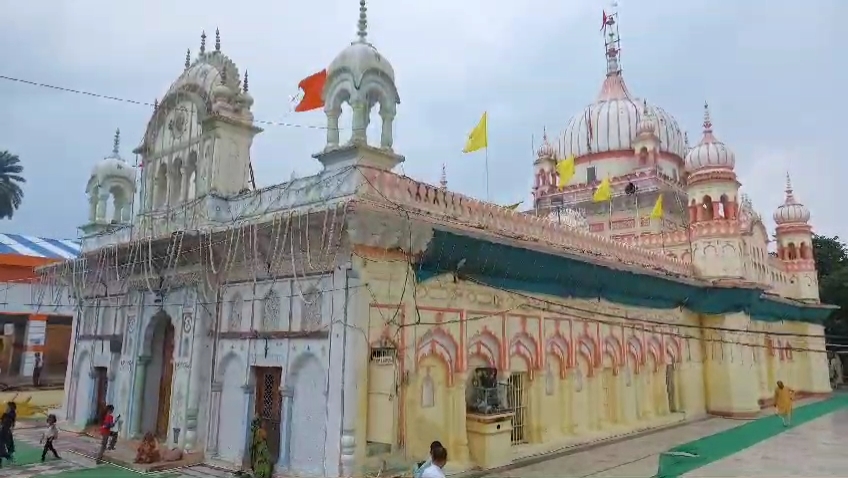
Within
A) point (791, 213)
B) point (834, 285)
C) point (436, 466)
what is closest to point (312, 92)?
point (436, 466)

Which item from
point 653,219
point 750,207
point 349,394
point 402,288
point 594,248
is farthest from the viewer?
point 750,207

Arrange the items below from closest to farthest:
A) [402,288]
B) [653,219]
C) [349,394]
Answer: [349,394], [402,288], [653,219]

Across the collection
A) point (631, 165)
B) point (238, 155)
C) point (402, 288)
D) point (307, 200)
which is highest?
point (631, 165)

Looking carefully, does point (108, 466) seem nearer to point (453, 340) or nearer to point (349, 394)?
point (349, 394)

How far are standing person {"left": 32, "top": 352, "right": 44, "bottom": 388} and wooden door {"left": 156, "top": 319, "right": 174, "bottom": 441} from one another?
35.7 feet

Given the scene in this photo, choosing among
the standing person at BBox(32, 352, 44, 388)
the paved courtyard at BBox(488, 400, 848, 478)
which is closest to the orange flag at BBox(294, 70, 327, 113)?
the paved courtyard at BBox(488, 400, 848, 478)

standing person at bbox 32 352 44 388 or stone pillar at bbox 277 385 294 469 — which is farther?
standing person at bbox 32 352 44 388

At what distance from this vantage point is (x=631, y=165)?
25.8 meters

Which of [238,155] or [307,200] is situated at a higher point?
[238,155]

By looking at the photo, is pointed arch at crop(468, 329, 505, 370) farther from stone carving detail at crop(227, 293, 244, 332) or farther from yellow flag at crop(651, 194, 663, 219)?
yellow flag at crop(651, 194, 663, 219)

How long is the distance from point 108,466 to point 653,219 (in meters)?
18.8

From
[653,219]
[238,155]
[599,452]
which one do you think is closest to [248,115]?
[238,155]

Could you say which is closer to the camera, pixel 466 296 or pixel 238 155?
pixel 466 296

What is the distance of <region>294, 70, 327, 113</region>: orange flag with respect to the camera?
38.0 ft
